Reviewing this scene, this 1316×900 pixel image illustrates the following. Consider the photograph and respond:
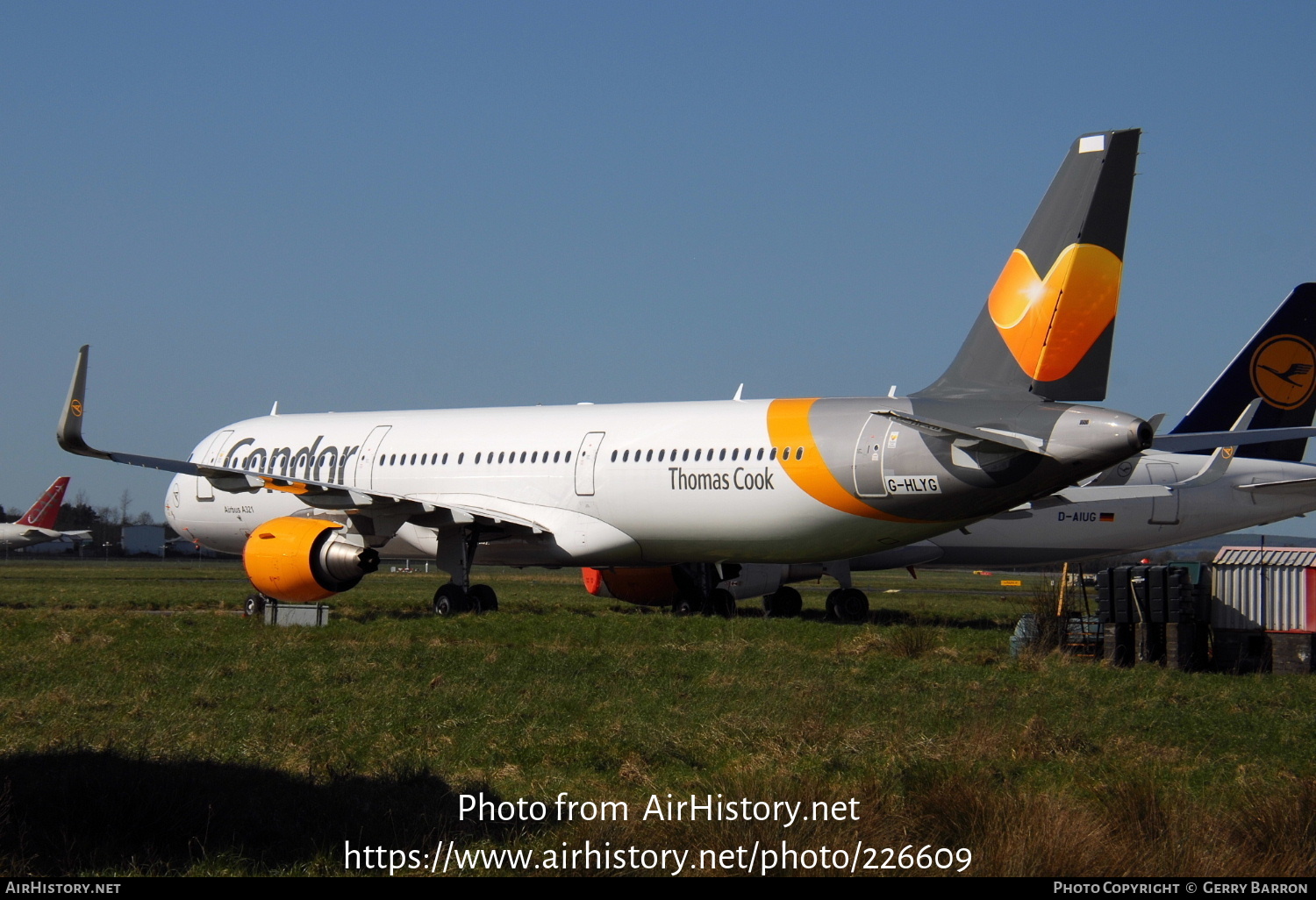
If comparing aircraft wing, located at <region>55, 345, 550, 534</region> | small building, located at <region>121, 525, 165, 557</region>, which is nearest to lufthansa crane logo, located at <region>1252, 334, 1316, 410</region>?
aircraft wing, located at <region>55, 345, 550, 534</region>

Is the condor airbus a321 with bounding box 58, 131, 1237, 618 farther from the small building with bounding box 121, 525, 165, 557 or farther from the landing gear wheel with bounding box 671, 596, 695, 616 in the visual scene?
the small building with bounding box 121, 525, 165, 557

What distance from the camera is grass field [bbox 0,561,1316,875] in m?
6.37

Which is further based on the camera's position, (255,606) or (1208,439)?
(255,606)

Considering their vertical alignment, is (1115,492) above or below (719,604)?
above

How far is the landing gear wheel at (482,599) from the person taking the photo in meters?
21.2

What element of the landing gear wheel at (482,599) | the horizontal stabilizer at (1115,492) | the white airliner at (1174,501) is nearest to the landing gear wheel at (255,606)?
the landing gear wheel at (482,599)

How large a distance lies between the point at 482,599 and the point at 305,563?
3.22 m

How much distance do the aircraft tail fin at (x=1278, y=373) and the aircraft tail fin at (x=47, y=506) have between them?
5354 cm

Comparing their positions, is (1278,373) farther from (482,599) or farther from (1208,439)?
(482,599)

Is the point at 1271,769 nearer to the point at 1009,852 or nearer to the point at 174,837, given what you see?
the point at 1009,852

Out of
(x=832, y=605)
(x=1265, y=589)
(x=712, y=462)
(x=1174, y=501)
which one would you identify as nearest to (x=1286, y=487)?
(x=1174, y=501)

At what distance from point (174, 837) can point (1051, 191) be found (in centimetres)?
1324

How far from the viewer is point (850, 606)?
2403cm

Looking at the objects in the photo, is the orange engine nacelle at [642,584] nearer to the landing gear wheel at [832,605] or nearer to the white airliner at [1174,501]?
the white airliner at [1174,501]
